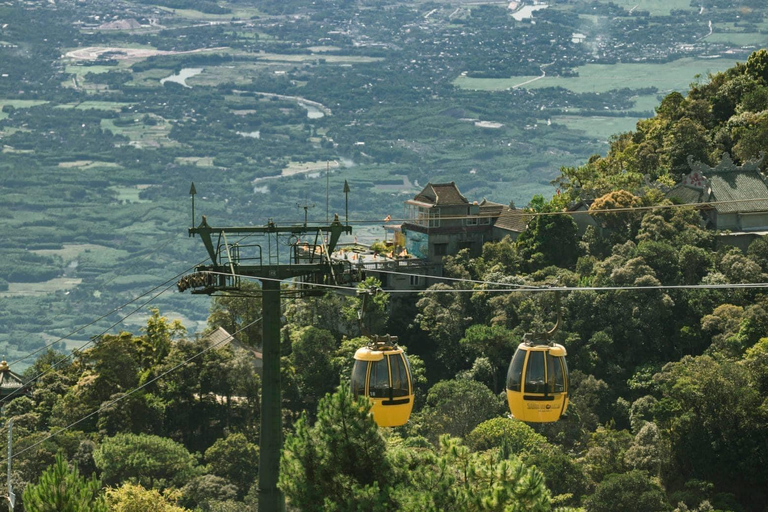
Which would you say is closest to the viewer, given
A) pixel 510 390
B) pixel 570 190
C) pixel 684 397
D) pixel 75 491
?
pixel 75 491

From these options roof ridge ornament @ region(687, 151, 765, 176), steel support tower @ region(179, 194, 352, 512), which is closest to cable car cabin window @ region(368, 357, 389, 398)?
steel support tower @ region(179, 194, 352, 512)

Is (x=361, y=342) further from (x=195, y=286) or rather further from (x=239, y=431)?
(x=195, y=286)

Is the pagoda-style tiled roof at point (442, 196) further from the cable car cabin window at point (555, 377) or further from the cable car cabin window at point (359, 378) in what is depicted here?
the cable car cabin window at point (359, 378)

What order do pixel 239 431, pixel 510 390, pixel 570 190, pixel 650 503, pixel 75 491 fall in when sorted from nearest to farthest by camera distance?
1. pixel 75 491
2. pixel 510 390
3. pixel 650 503
4. pixel 239 431
5. pixel 570 190

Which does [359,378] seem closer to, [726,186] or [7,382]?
[7,382]

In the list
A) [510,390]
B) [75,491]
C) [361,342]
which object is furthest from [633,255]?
[75,491]

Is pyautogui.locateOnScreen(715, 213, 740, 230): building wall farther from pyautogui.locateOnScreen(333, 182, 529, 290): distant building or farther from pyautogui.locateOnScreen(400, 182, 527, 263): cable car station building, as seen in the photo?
pyautogui.locateOnScreen(400, 182, 527, 263): cable car station building

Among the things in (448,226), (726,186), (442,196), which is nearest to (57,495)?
(726,186)
